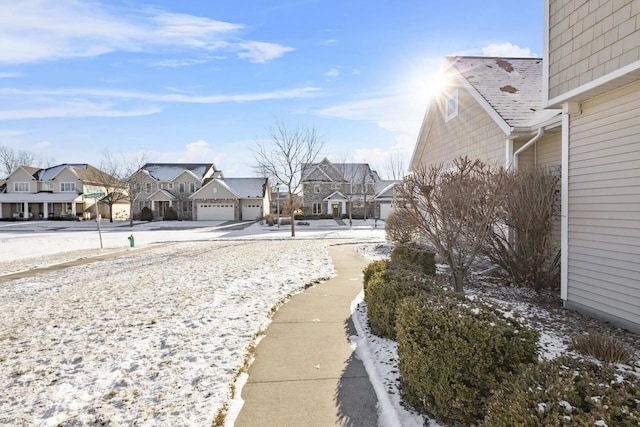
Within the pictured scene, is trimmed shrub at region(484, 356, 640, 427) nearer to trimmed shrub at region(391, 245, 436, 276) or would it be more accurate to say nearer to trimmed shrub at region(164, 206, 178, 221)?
trimmed shrub at region(391, 245, 436, 276)

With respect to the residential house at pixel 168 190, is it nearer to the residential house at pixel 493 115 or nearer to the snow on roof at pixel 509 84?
the residential house at pixel 493 115

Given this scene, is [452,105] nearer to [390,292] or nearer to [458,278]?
[458,278]

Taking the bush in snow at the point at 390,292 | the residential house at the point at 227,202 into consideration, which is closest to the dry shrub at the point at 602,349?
the bush in snow at the point at 390,292

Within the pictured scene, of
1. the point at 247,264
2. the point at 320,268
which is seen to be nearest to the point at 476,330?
the point at 320,268

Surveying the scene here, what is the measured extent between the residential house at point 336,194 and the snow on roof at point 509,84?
30478 millimetres

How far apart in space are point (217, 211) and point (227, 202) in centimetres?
166

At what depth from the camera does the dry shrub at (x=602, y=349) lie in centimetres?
347

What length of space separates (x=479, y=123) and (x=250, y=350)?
362 inches

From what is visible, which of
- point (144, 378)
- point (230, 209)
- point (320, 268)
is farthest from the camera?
point (230, 209)

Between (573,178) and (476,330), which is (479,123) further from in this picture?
(476,330)

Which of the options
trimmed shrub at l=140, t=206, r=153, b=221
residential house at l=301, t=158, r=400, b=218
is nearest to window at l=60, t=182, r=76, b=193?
trimmed shrub at l=140, t=206, r=153, b=221

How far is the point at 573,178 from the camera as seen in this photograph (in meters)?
6.00

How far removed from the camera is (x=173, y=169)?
4728 centimetres

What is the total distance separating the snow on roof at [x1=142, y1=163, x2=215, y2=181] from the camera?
152 feet
